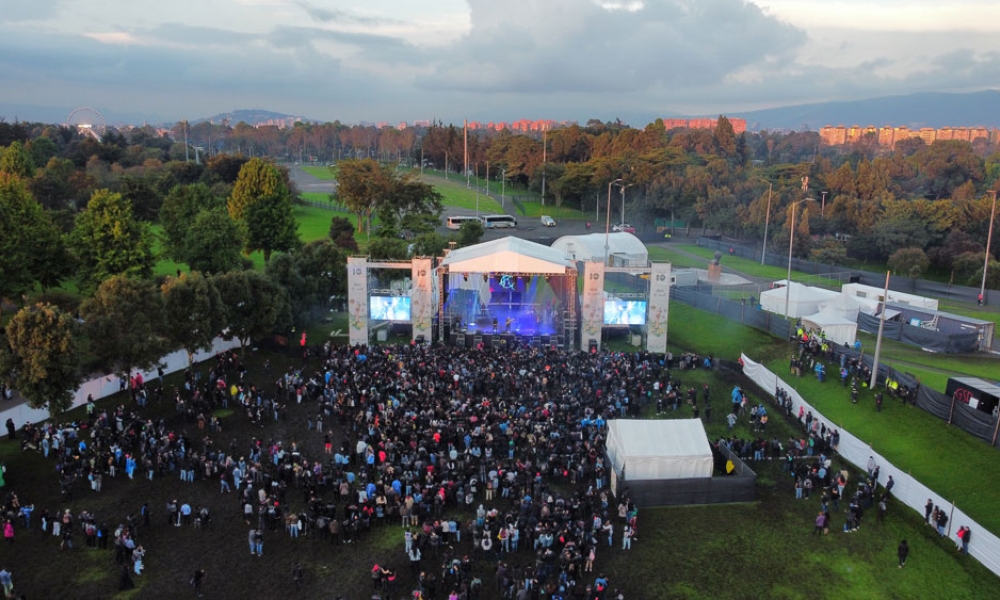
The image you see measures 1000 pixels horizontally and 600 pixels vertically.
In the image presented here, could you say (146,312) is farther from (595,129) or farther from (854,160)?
(595,129)

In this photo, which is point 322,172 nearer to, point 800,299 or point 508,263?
point 508,263

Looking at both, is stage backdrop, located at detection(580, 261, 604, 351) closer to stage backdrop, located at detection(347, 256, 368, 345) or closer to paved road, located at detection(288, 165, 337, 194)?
stage backdrop, located at detection(347, 256, 368, 345)

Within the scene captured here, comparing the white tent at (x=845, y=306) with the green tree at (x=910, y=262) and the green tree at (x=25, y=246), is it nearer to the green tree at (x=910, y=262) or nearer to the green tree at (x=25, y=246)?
the green tree at (x=910, y=262)

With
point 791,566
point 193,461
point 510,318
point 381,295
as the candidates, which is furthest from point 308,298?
point 791,566

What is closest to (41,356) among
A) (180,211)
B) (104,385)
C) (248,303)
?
(104,385)

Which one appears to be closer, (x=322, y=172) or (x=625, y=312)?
(x=625, y=312)

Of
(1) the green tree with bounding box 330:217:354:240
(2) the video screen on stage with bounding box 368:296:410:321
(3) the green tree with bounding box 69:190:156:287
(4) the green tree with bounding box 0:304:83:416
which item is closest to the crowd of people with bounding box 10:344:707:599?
(4) the green tree with bounding box 0:304:83:416

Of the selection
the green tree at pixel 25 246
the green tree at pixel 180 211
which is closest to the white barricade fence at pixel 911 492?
the green tree at pixel 25 246
